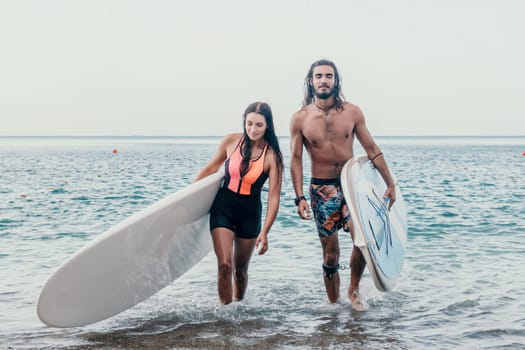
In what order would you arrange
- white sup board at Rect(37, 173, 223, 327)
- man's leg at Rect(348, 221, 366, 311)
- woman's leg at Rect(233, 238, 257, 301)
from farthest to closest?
man's leg at Rect(348, 221, 366, 311), woman's leg at Rect(233, 238, 257, 301), white sup board at Rect(37, 173, 223, 327)

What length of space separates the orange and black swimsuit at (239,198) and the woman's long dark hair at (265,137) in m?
0.03

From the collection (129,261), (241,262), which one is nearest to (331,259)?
(241,262)

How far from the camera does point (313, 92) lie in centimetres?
557

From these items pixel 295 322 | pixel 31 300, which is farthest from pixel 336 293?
pixel 31 300

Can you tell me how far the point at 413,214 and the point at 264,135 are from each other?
26.9 feet

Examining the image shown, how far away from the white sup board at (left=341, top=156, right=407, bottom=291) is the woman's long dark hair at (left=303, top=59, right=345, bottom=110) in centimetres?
51

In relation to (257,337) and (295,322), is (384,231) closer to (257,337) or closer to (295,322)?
(295,322)

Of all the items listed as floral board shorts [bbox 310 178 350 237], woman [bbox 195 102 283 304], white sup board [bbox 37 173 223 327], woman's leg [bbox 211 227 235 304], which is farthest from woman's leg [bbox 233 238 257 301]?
floral board shorts [bbox 310 178 350 237]

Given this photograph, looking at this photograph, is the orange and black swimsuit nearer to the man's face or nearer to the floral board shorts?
the floral board shorts

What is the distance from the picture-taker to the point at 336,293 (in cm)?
596

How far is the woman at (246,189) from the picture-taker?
5230 millimetres

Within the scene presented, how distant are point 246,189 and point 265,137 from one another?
1.46 ft

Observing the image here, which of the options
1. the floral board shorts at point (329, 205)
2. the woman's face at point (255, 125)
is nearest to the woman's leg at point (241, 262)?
the floral board shorts at point (329, 205)

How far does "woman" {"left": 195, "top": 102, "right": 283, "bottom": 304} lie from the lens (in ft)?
17.2
